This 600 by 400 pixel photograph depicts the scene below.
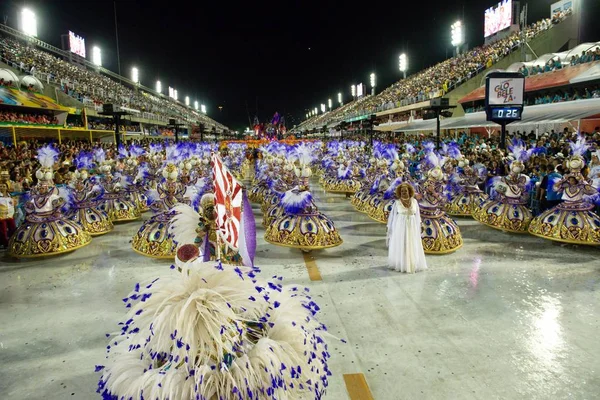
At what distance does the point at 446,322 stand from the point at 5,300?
17.8 ft

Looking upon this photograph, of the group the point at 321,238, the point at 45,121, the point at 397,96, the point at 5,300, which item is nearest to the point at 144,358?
the point at 5,300

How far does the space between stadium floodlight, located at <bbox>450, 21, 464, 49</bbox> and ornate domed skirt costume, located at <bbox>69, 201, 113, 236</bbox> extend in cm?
4600

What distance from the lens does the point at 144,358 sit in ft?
7.00

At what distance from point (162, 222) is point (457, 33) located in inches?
1851

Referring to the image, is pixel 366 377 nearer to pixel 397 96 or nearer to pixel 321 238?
pixel 321 238

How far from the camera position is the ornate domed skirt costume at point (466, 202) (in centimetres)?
1075

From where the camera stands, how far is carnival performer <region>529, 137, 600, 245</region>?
7625mm

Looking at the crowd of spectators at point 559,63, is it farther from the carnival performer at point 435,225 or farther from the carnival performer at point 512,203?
the carnival performer at point 435,225

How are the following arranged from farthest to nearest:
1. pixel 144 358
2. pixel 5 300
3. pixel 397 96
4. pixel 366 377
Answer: pixel 397 96 → pixel 5 300 → pixel 366 377 → pixel 144 358

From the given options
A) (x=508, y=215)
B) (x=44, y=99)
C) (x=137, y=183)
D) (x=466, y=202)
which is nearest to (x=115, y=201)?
(x=137, y=183)

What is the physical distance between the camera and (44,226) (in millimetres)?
7727

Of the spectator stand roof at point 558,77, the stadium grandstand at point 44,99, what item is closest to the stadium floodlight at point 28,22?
the stadium grandstand at point 44,99

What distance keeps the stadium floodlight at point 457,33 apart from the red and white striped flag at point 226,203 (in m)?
49.8

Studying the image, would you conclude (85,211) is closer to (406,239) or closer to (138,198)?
(138,198)
